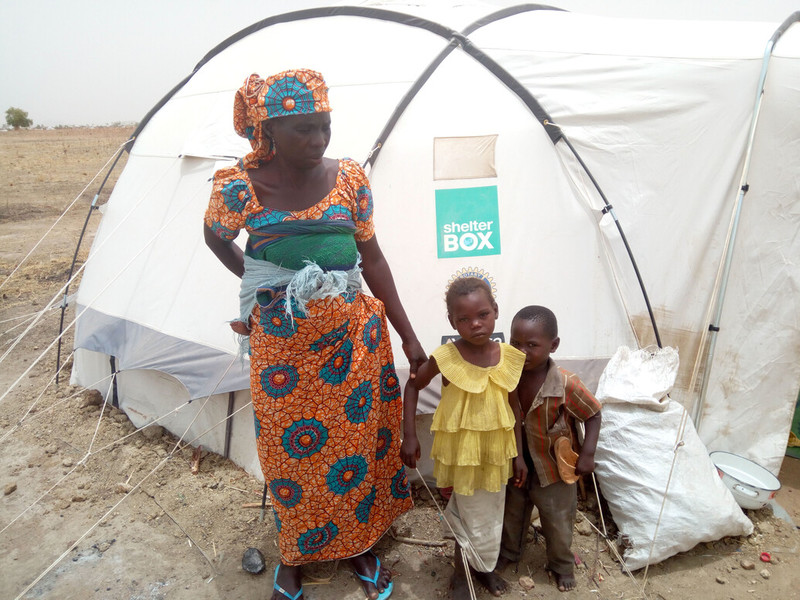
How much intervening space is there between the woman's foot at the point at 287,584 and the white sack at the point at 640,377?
59.1 inches

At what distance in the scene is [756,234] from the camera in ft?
9.28

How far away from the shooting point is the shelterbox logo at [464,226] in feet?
9.31

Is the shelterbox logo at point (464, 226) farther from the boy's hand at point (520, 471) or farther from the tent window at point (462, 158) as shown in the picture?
the boy's hand at point (520, 471)

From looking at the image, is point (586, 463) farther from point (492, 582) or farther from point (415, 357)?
point (415, 357)

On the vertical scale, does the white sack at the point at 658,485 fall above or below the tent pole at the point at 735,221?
below

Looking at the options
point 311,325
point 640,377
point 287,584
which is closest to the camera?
point 311,325

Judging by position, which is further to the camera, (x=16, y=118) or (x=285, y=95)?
(x=16, y=118)

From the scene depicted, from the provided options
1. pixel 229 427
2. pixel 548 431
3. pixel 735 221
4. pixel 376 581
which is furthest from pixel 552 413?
pixel 229 427

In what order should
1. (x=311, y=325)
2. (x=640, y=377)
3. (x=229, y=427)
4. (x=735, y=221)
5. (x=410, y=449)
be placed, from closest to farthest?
(x=311, y=325)
(x=410, y=449)
(x=640, y=377)
(x=735, y=221)
(x=229, y=427)

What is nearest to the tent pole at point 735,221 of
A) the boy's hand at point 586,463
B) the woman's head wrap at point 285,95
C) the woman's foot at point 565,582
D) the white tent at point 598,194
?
the white tent at point 598,194

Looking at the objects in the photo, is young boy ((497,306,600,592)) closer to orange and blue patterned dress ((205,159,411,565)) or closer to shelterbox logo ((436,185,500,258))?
orange and blue patterned dress ((205,159,411,565))

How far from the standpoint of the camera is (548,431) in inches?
88.0

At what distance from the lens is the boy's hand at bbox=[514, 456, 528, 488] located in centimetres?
222

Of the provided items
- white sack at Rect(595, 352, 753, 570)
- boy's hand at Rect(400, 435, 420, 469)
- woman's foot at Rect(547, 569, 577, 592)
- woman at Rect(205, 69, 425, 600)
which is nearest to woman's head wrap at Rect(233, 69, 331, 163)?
woman at Rect(205, 69, 425, 600)
